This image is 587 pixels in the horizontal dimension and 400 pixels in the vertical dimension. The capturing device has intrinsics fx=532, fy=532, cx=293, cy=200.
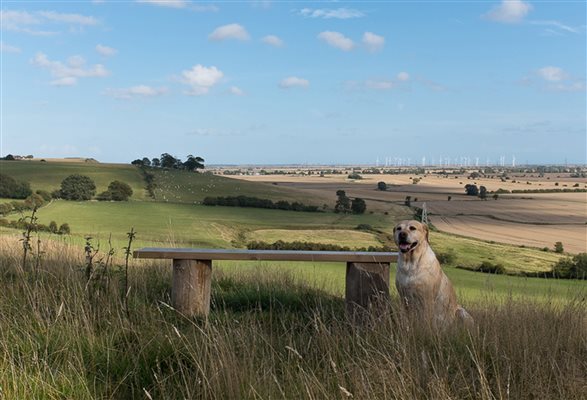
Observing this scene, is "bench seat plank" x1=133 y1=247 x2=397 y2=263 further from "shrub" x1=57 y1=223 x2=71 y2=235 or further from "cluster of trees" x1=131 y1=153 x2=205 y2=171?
"cluster of trees" x1=131 y1=153 x2=205 y2=171

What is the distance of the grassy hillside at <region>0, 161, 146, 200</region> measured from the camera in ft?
152

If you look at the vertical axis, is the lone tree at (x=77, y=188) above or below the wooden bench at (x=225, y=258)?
below

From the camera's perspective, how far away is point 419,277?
5023mm

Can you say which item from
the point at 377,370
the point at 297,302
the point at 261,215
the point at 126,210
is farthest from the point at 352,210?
the point at 377,370

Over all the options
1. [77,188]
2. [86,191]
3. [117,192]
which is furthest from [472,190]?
[77,188]

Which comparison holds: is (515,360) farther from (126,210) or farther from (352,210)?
(352,210)

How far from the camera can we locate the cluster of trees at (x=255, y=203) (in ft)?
147

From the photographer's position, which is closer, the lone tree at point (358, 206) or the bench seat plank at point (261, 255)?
the bench seat plank at point (261, 255)

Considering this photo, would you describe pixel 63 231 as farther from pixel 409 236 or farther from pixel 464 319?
pixel 464 319

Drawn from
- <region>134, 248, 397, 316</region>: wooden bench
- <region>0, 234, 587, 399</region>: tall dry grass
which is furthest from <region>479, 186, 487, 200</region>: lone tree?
<region>0, 234, 587, 399</region>: tall dry grass

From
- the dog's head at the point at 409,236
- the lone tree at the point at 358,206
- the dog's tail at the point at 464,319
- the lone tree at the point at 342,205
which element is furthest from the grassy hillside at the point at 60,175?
the dog's tail at the point at 464,319

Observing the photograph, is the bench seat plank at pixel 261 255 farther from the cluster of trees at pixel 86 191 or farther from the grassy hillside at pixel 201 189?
the grassy hillside at pixel 201 189

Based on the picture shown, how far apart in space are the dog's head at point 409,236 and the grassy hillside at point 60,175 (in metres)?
41.7

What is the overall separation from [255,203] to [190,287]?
40201 mm
